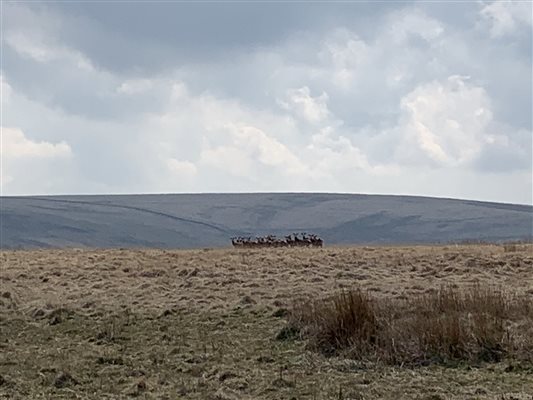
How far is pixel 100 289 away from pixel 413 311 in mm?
10212

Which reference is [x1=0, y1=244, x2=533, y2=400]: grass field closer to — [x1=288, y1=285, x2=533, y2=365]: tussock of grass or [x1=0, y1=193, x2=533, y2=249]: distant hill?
[x1=288, y1=285, x2=533, y2=365]: tussock of grass

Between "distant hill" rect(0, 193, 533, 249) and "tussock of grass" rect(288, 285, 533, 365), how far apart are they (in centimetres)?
12035

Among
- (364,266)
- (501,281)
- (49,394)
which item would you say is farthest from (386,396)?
(364,266)

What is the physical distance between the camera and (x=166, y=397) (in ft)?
32.5

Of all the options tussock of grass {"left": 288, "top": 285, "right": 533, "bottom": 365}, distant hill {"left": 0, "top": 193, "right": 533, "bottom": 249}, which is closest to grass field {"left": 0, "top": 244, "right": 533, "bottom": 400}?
tussock of grass {"left": 288, "top": 285, "right": 533, "bottom": 365}

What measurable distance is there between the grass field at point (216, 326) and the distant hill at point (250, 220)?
108408 mm

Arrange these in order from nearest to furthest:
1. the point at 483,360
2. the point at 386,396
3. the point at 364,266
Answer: the point at 386,396, the point at 483,360, the point at 364,266

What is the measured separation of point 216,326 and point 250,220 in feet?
488

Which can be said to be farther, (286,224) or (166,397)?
(286,224)

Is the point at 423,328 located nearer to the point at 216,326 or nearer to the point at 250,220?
the point at 216,326

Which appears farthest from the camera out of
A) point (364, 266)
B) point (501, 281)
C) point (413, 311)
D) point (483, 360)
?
point (364, 266)

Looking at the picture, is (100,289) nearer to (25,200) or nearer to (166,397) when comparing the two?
(166,397)

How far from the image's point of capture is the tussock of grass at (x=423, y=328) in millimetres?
11570

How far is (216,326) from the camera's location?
1551 cm
